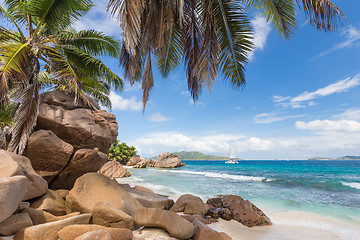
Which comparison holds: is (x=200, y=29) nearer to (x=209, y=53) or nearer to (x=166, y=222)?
(x=209, y=53)

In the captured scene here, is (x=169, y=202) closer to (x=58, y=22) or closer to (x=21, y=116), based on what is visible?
(x=21, y=116)

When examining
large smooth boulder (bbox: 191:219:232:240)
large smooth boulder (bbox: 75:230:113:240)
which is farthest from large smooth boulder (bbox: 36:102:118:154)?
large smooth boulder (bbox: 191:219:232:240)

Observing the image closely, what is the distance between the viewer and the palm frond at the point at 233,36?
19.6 feet

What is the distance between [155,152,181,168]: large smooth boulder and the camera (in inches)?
1796

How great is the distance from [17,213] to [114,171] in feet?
51.5

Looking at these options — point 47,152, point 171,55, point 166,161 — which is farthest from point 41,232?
point 166,161

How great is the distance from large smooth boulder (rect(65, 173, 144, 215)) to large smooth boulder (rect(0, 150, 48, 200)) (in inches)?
27.9

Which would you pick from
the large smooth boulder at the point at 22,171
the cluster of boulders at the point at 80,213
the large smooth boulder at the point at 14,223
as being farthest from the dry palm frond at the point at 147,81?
the large smooth boulder at the point at 14,223

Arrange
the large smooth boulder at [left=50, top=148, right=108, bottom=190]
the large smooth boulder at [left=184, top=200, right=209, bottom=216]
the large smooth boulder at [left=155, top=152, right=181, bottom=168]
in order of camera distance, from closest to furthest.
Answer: the large smooth boulder at [left=50, top=148, right=108, bottom=190] < the large smooth boulder at [left=184, top=200, right=209, bottom=216] < the large smooth boulder at [left=155, top=152, right=181, bottom=168]

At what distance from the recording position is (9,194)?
3041 millimetres

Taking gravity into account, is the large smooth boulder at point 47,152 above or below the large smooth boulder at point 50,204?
above

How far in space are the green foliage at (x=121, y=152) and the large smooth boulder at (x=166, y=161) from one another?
21.3 feet

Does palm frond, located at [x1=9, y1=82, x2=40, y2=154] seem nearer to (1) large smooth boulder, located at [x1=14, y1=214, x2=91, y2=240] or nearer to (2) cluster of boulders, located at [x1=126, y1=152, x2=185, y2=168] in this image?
(1) large smooth boulder, located at [x1=14, y1=214, x2=91, y2=240]

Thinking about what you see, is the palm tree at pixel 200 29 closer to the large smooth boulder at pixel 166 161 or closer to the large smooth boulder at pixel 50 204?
the large smooth boulder at pixel 50 204
